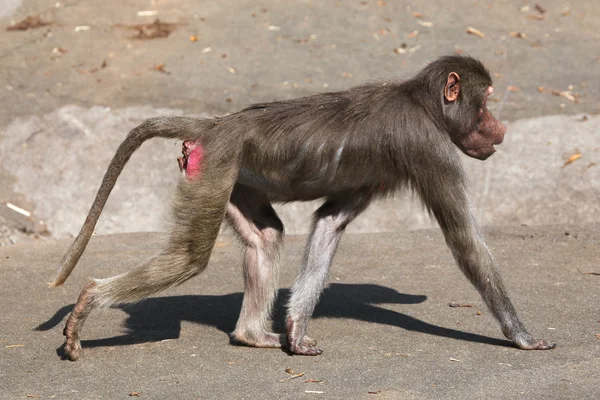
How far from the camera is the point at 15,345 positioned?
21.6 ft

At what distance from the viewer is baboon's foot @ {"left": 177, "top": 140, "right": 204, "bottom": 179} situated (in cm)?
626

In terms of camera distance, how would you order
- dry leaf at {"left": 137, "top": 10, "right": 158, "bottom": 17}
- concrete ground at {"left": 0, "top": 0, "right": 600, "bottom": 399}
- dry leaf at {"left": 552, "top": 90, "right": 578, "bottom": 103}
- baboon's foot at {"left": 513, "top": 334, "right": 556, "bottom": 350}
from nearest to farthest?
concrete ground at {"left": 0, "top": 0, "right": 600, "bottom": 399}
baboon's foot at {"left": 513, "top": 334, "right": 556, "bottom": 350}
dry leaf at {"left": 552, "top": 90, "right": 578, "bottom": 103}
dry leaf at {"left": 137, "top": 10, "right": 158, "bottom": 17}

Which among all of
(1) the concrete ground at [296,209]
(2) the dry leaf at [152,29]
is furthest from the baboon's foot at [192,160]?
(2) the dry leaf at [152,29]

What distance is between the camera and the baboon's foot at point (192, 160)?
6.26m

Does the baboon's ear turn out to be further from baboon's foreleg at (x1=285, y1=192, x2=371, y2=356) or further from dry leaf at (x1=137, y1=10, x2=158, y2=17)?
dry leaf at (x1=137, y1=10, x2=158, y2=17)

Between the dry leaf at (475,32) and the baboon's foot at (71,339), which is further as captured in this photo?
the dry leaf at (475,32)

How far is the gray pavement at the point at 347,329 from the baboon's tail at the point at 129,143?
0.59 m

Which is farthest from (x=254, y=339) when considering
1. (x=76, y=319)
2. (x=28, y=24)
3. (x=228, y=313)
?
(x=28, y=24)

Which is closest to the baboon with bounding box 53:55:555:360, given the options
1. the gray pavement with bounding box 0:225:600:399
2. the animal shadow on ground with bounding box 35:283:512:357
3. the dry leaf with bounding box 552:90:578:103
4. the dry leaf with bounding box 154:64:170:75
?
the gray pavement with bounding box 0:225:600:399

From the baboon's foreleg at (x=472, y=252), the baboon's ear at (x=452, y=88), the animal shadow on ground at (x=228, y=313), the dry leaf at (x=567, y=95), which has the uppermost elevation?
the baboon's ear at (x=452, y=88)

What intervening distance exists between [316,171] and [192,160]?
0.81 m

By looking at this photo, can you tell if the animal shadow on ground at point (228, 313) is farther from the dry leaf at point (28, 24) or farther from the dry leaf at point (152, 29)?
the dry leaf at point (28, 24)

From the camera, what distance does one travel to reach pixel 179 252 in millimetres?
6281

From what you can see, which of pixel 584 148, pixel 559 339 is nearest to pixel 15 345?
pixel 559 339
